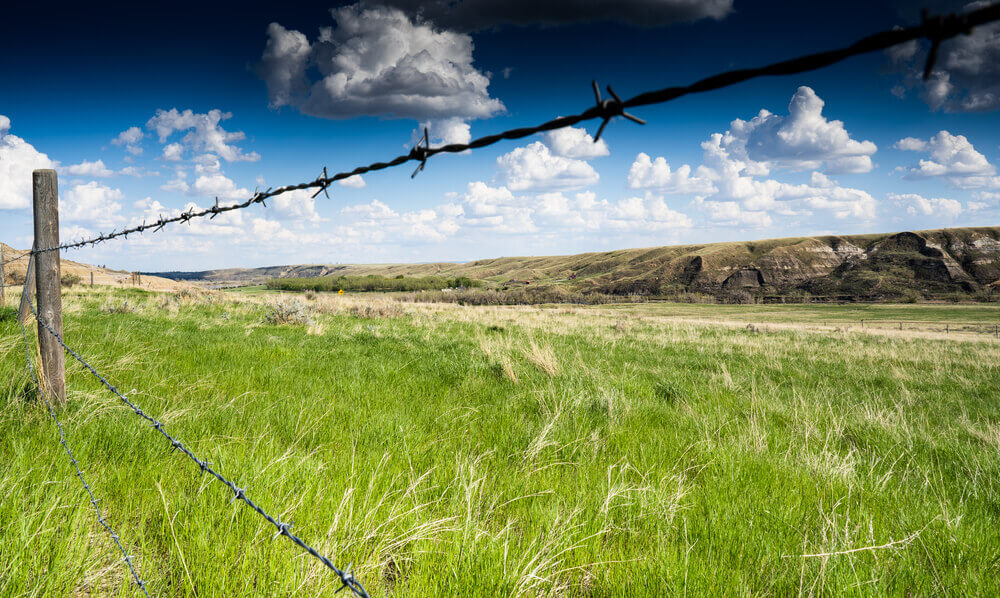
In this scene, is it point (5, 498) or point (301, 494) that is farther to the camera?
point (301, 494)

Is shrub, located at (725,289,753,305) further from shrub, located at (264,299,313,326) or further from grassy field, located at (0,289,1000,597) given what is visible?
grassy field, located at (0,289,1000,597)

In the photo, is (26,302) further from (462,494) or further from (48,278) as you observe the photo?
(462,494)

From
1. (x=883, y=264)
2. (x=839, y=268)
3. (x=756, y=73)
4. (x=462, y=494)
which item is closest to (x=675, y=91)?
(x=756, y=73)

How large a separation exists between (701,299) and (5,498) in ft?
366

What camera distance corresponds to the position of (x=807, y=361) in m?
12.5

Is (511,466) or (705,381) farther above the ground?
(511,466)

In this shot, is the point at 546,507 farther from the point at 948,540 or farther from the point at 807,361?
the point at 807,361

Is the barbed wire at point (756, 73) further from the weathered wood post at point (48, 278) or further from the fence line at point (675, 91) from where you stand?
the weathered wood post at point (48, 278)

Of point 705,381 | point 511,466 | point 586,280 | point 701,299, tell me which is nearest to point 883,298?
point 701,299

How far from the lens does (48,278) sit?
320 cm

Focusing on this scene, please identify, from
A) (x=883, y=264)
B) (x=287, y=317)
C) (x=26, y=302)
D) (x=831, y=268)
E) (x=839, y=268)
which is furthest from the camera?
(x=831, y=268)

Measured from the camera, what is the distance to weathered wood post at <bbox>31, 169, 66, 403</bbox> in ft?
10.1

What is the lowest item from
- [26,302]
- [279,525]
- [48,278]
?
[279,525]

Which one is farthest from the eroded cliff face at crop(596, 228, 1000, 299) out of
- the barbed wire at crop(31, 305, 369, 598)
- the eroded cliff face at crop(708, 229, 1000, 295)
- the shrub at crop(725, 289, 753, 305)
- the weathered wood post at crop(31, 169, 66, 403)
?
the barbed wire at crop(31, 305, 369, 598)
